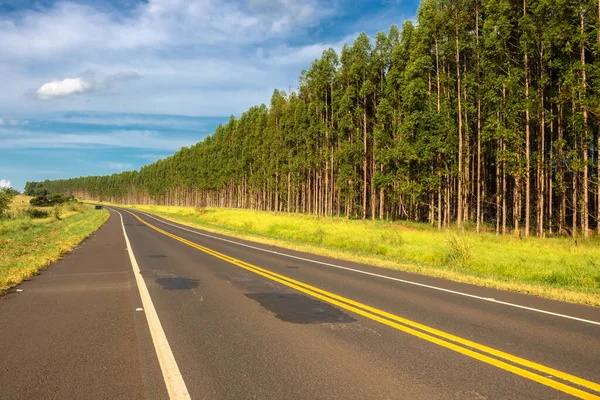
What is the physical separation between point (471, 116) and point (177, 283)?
29.4 meters

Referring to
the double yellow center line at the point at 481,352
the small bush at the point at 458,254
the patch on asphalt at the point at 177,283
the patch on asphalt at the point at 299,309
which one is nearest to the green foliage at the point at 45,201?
the patch on asphalt at the point at 177,283

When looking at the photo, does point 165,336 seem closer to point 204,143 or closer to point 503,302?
point 503,302

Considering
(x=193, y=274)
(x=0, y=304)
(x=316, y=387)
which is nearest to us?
(x=316, y=387)

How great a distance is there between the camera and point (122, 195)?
593ft

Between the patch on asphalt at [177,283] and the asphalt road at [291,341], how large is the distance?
0.16 ft

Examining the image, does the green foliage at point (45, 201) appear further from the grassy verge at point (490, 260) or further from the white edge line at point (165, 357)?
the white edge line at point (165, 357)

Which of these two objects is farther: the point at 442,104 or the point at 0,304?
the point at 442,104

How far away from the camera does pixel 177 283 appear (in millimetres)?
9703

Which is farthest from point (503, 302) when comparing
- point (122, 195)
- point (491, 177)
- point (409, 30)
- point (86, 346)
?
point (122, 195)

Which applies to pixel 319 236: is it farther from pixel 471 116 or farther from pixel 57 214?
pixel 57 214

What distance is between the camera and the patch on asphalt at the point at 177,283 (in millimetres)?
9164

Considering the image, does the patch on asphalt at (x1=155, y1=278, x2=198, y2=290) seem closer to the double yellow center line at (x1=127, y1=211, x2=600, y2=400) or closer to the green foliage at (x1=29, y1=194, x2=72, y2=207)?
the double yellow center line at (x1=127, y1=211, x2=600, y2=400)

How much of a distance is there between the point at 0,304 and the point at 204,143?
90.6 m

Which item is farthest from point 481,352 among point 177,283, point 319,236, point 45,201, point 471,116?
point 45,201
